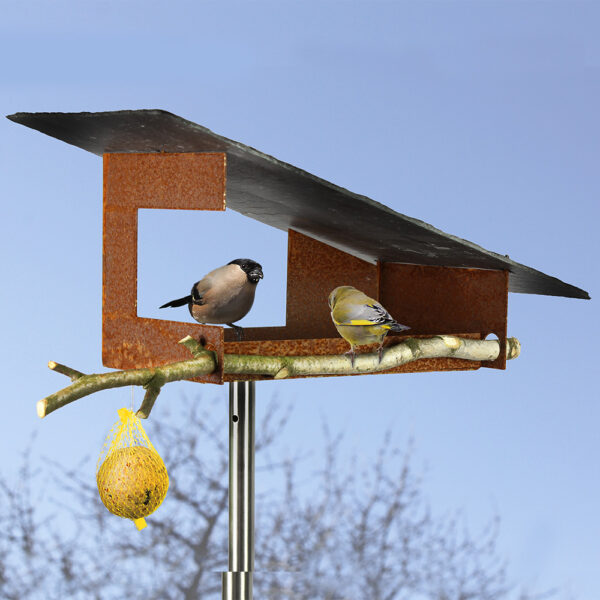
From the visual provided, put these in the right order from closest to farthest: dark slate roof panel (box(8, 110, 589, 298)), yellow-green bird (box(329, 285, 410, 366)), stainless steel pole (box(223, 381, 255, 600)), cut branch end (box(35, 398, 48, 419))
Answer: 1. cut branch end (box(35, 398, 48, 419))
2. dark slate roof panel (box(8, 110, 589, 298))
3. yellow-green bird (box(329, 285, 410, 366))
4. stainless steel pole (box(223, 381, 255, 600))

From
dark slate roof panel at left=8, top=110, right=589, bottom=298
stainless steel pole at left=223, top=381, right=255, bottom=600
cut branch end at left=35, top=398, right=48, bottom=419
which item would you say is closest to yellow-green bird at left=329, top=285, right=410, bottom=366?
dark slate roof panel at left=8, top=110, right=589, bottom=298

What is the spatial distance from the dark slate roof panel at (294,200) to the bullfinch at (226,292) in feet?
0.75

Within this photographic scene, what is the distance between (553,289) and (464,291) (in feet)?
0.98

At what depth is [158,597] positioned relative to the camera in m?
5.05

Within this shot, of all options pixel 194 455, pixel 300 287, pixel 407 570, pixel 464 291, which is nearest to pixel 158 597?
Answer: pixel 194 455

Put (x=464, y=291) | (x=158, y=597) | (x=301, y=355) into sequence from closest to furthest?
1. (x=301, y=355)
2. (x=464, y=291)
3. (x=158, y=597)

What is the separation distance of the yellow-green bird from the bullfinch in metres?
0.26

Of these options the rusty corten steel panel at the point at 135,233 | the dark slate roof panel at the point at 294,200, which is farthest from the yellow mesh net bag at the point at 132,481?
the dark slate roof panel at the point at 294,200

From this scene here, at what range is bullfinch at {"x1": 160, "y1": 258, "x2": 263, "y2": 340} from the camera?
8.98ft

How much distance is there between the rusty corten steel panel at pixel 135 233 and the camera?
2373 millimetres

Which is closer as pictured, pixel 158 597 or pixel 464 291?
pixel 464 291

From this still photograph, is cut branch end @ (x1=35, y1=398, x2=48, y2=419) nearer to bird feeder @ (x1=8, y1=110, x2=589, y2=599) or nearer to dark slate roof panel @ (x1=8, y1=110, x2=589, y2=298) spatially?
bird feeder @ (x1=8, y1=110, x2=589, y2=599)

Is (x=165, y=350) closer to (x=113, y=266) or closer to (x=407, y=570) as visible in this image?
(x=113, y=266)

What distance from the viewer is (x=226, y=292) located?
8.96ft
